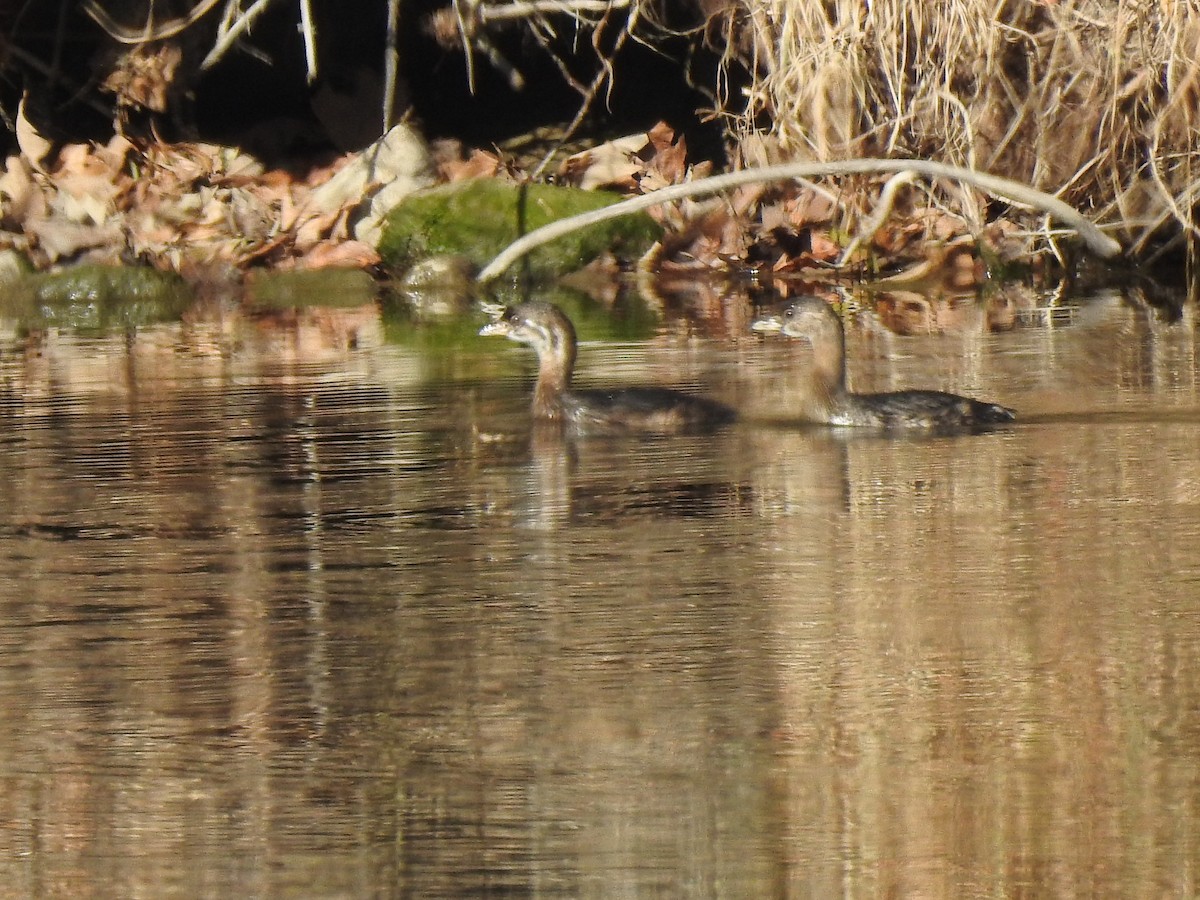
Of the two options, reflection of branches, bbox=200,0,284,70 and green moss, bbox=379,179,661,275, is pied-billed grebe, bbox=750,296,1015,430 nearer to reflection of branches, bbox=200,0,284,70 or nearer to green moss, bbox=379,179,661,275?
green moss, bbox=379,179,661,275

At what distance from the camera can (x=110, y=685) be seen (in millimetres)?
4805

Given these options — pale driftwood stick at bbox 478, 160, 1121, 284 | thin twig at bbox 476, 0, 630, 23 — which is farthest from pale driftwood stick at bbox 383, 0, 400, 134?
pale driftwood stick at bbox 478, 160, 1121, 284

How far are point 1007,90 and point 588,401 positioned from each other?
619 cm

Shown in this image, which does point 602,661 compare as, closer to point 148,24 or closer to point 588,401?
point 588,401

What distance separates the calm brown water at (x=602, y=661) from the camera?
385 centimetres

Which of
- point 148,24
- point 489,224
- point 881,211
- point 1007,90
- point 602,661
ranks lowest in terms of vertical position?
point 602,661

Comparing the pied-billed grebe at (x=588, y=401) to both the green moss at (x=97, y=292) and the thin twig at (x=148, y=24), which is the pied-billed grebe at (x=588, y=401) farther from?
the thin twig at (x=148, y=24)

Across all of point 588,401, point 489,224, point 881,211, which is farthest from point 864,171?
point 588,401

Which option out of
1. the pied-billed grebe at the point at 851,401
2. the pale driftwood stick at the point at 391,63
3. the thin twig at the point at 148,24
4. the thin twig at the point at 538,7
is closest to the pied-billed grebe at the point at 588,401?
the pied-billed grebe at the point at 851,401

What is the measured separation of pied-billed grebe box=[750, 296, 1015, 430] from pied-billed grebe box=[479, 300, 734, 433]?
377mm

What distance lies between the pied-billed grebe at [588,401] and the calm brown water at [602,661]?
0.17 meters

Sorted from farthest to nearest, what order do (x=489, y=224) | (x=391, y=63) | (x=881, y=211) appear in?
(x=391, y=63) < (x=489, y=224) < (x=881, y=211)

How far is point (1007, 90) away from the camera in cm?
1378

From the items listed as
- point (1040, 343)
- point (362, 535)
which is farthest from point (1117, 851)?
point (1040, 343)
